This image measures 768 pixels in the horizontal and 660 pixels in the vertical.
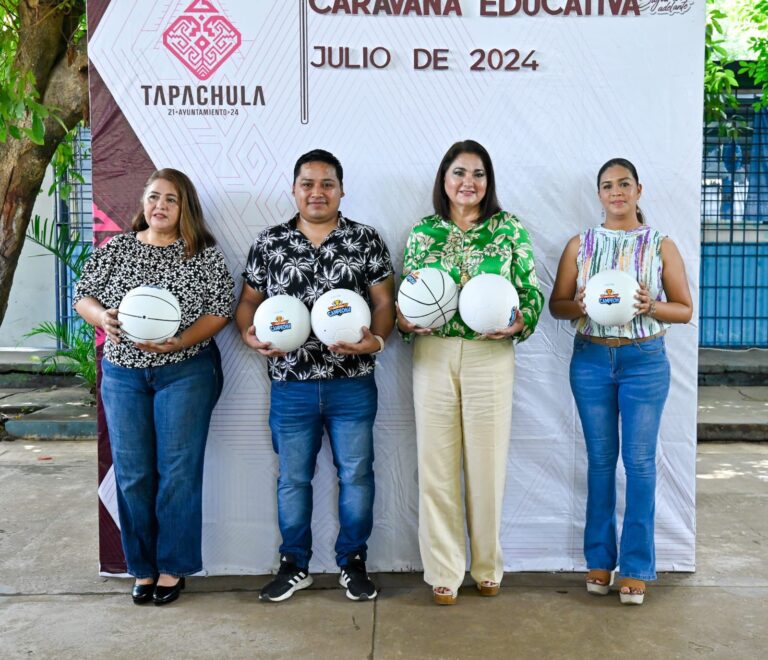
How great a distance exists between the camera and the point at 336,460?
11.2 feet

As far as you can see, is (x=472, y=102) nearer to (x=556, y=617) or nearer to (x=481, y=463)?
(x=481, y=463)

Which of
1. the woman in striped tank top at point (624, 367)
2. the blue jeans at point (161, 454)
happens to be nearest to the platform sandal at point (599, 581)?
the woman in striped tank top at point (624, 367)

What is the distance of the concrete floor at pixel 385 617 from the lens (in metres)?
2.92

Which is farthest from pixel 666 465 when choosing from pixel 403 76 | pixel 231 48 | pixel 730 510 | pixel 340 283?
pixel 231 48

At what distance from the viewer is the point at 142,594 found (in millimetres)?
3336

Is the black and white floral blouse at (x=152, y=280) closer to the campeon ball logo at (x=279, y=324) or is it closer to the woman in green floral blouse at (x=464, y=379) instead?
the campeon ball logo at (x=279, y=324)

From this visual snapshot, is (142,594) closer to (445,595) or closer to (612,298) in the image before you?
(445,595)

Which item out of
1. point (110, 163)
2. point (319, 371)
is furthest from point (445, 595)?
point (110, 163)

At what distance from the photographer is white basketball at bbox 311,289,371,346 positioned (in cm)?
307

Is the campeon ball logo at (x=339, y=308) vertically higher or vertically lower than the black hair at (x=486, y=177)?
lower

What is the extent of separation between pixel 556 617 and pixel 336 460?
101cm

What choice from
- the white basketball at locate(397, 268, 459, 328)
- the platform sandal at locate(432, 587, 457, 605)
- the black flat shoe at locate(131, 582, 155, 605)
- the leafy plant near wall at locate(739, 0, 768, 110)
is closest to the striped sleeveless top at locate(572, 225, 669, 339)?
the white basketball at locate(397, 268, 459, 328)

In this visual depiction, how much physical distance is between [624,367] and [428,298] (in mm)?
799

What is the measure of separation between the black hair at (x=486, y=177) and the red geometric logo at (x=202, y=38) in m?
0.99
